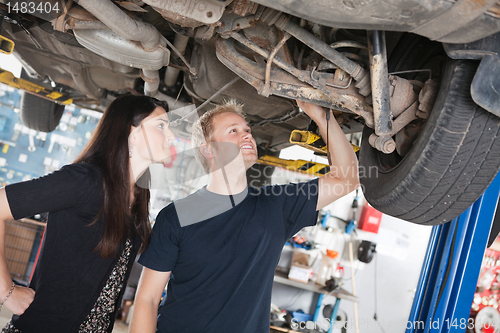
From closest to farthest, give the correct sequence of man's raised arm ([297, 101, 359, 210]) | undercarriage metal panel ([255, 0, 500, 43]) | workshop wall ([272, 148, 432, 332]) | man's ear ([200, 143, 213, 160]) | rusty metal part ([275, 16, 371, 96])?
undercarriage metal panel ([255, 0, 500, 43])
rusty metal part ([275, 16, 371, 96])
man's raised arm ([297, 101, 359, 210])
man's ear ([200, 143, 213, 160])
workshop wall ([272, 148, 432, 332])

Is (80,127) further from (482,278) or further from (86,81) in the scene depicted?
(482,278)

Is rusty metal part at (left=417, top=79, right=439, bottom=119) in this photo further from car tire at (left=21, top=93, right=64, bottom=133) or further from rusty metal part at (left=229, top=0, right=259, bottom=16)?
car tire at (left=21, top=93, right=64, bottom=133)

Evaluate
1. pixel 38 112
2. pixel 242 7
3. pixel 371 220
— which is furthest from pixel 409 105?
pixel 371 220

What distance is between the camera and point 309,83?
4.05ft

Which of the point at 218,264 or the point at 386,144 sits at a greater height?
the point at 386,144

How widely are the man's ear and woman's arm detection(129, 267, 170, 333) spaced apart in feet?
1.75

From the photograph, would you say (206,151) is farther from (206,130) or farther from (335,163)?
(335,163)

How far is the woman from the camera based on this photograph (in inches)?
41.3

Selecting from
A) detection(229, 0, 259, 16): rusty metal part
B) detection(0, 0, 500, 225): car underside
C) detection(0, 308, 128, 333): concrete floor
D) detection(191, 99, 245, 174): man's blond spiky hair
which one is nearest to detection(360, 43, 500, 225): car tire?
detection(0, 0, 500, 225): car underside

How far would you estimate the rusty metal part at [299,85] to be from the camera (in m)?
1.23

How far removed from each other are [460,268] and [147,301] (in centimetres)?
143

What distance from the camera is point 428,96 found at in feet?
3.74

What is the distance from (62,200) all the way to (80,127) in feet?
15.7

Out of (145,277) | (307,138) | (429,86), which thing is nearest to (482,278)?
(307,138)
